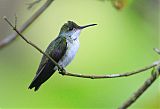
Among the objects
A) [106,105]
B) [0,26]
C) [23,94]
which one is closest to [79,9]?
[0,26]

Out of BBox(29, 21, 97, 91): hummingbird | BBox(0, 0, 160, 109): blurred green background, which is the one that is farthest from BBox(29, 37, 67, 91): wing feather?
BBox(0, 0, 160, 109): blurred green background

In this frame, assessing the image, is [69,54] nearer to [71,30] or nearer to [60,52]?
[60,52]

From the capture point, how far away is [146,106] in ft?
12.7

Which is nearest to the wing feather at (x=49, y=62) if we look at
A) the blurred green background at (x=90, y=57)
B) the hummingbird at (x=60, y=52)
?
the hummingbird at (x=60, y=52)

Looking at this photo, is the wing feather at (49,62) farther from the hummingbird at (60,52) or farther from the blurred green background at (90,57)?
the blurred green background at (90,57)

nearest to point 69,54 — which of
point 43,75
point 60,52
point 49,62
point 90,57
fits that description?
point 60,52

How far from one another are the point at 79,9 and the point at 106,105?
2368 mm

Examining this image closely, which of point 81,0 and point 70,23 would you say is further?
point 81,0

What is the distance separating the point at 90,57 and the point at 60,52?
3.06m

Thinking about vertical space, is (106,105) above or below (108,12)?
above

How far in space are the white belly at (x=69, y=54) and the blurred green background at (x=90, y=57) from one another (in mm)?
776

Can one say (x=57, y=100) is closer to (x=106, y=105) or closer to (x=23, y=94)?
(x=106, y=105)

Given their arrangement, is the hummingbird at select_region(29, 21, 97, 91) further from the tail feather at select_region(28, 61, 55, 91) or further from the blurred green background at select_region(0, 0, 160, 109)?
the blurred green background at select_region(0, 0, 160, 109)

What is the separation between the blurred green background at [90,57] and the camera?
13.3 feet
